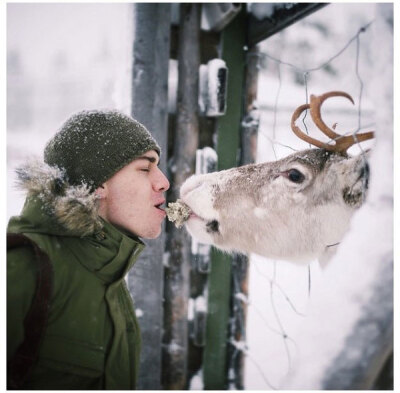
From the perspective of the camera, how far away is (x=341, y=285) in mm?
1255

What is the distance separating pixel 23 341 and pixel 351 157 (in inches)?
50.8

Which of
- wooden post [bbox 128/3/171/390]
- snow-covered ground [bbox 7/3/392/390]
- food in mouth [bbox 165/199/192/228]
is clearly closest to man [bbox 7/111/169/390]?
food in mouth [bbox 165/199/192/228]

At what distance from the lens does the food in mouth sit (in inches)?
49.6

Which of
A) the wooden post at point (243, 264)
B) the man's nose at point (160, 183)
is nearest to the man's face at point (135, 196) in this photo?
the man's nose at point (160, 183)

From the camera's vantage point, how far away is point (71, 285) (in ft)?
3.16

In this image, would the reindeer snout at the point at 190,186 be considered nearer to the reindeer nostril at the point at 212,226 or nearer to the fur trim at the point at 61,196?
the reindeer nostril at the point at 212,226

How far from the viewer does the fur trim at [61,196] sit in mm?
956

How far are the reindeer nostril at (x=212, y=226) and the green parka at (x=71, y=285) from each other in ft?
1.10

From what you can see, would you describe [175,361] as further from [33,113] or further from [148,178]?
A: [33,113]

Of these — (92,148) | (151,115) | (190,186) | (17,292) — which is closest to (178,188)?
(151,115)

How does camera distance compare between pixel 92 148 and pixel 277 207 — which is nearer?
pixel 92 148

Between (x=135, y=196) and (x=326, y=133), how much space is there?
0.75 meters

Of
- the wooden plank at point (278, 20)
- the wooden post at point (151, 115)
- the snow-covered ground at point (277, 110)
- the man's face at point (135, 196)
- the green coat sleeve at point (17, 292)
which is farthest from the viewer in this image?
the wooden post at point (151, 115)

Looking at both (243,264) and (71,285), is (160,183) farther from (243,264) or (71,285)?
(243,264)
